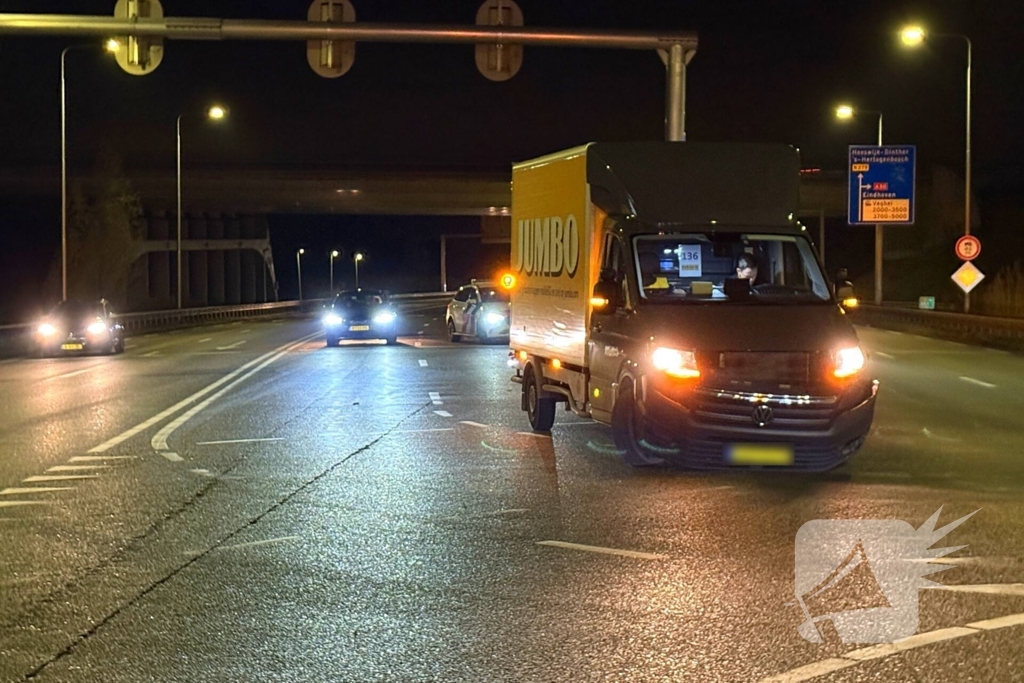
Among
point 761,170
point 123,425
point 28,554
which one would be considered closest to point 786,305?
point 761,170

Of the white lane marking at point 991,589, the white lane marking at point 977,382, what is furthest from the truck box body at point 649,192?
the white lane marking at point 977,382

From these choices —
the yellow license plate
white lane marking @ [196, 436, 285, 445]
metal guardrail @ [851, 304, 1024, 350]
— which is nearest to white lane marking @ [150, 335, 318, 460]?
white lane marking @ [196, 436, 285, 445]

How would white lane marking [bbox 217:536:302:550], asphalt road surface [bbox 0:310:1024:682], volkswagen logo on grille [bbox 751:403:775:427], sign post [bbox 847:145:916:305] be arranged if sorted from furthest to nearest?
sign post [bbox 847:145:916:305]
volkswagen logo on grille [bbox 751:403:775:427]
white lane marking [bbox 217:536:302:550]
asphalt road surface [bbox 0:310:1024:682]

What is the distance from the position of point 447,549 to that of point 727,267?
4687 mm

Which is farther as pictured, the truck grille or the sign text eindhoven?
the sign text eindhoven

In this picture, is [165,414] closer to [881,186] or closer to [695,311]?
[695,311]

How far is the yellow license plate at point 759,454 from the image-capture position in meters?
11.4

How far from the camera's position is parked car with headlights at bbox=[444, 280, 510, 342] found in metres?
36.6

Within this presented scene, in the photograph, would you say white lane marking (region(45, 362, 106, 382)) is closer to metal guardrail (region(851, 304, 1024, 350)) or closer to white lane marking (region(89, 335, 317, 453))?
white lane marking (region(89, 335, 317, 453))

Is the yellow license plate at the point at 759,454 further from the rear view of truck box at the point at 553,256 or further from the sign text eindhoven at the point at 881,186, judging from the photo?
the sign text eindhoven at the point at 881,186

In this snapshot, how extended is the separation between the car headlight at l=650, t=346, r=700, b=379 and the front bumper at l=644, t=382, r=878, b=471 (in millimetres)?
163

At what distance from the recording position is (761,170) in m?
13.1

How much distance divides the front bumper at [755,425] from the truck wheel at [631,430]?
0.35 metres

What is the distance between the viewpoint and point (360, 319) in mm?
36594
